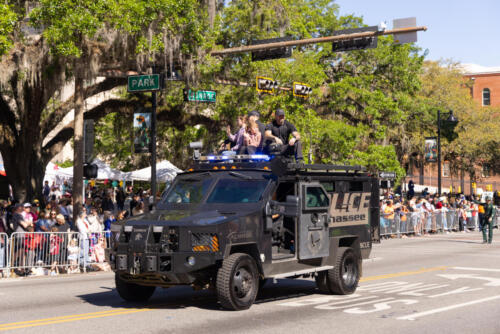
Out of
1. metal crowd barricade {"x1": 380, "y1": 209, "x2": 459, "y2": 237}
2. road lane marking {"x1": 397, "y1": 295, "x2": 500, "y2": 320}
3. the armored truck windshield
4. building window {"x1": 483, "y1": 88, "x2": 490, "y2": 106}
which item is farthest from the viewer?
building window {"x1": 483, "y1": 88, "x2": 490, "y2": 106}

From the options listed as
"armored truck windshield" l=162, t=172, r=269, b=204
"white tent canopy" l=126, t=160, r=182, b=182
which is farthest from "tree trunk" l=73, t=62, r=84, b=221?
"white tent canopy" l=126, t=160, r=182, b=182

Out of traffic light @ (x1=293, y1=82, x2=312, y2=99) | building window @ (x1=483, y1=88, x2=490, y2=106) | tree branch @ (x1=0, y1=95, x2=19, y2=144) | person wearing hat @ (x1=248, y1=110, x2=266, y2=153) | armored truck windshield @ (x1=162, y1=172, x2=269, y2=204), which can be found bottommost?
armored truck windshield @ (x1=162, y1=172, x2=269, y2=204)

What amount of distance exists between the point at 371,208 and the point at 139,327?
240 inches

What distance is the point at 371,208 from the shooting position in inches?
A: 525

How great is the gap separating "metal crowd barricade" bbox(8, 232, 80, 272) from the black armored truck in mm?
6222

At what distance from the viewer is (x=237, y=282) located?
32.3 feet

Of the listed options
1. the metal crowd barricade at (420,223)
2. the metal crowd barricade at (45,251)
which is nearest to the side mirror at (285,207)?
the metal crowd barricade at (45,251)

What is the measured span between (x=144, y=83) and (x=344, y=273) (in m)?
10.3

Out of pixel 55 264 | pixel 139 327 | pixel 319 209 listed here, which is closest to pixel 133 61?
pixel 55 264

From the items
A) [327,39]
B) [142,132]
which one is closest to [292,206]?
[327,39]

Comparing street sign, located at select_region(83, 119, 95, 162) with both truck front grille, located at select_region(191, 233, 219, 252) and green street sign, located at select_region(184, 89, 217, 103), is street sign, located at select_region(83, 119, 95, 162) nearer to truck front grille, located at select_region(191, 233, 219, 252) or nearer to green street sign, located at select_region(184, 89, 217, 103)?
green street sign, located at select_region(184, 89, 217, 103)

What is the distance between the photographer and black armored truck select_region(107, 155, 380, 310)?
31.6ft

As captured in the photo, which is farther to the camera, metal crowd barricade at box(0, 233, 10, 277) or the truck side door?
metal crowd barricade at box(0, 233, 10, 277)

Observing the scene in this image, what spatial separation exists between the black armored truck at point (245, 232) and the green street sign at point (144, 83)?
8.26 metres
